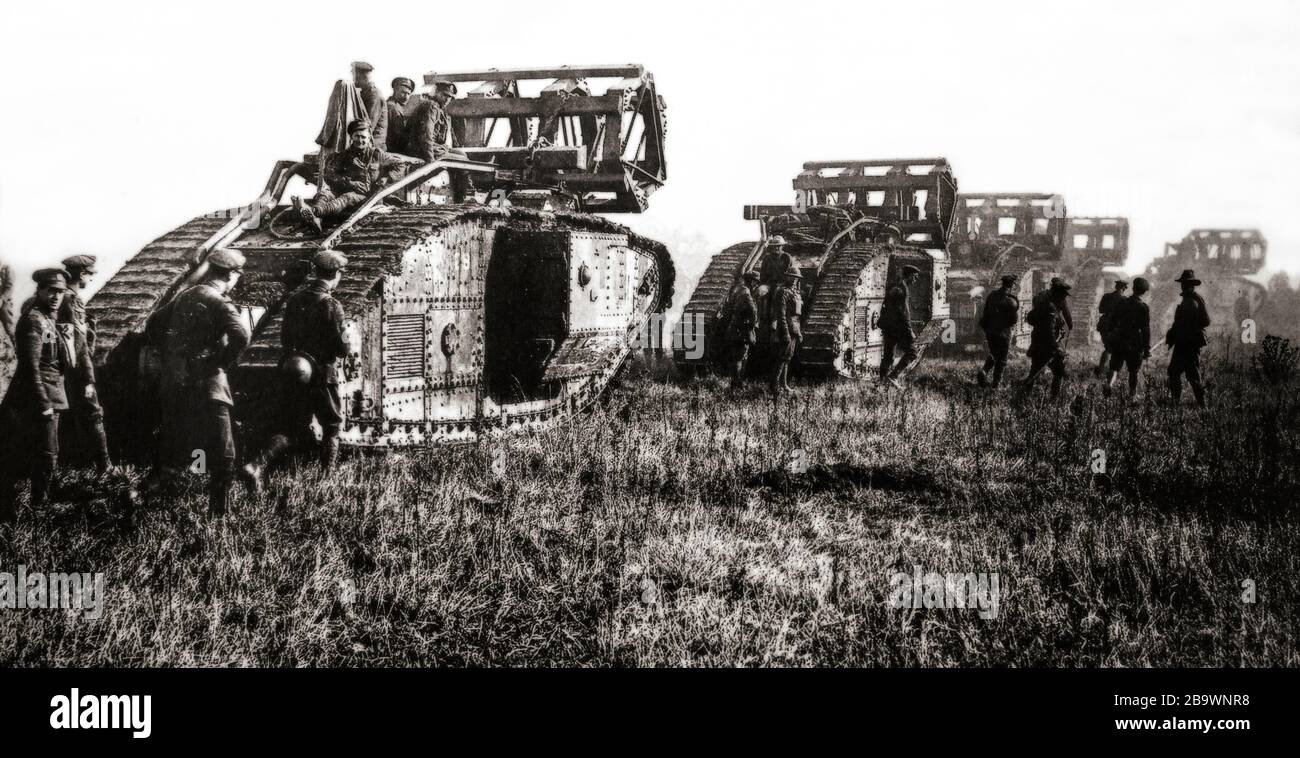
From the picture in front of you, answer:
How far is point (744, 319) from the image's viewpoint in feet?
41.3

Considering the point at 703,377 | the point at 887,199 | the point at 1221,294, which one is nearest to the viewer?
the point at 703,377

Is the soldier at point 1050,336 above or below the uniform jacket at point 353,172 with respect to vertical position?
below

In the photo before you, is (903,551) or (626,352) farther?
(626,352)

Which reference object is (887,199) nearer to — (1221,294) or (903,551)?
(1221,294)

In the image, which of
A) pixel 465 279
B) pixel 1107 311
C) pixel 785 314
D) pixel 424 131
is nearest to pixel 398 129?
pixel 424 131

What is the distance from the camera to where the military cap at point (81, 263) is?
19.8ft

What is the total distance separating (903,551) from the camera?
5777mm

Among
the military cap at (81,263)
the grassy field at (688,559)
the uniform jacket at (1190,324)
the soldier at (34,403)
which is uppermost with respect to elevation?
the military cap at (81,263)

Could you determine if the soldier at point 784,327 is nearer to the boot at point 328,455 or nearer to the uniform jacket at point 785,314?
the uniform jacket at point 785,314

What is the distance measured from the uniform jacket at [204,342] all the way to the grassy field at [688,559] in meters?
0.67

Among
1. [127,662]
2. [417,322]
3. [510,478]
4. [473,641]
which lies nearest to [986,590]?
[473,641]

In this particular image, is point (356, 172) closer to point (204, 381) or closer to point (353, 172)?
point (353, 172)

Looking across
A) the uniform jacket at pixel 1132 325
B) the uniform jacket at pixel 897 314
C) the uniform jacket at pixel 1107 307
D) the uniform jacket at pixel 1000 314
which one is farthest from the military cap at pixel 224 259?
the uniform jacket at pixel 1107 307

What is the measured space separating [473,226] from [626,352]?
3395 millimetres
